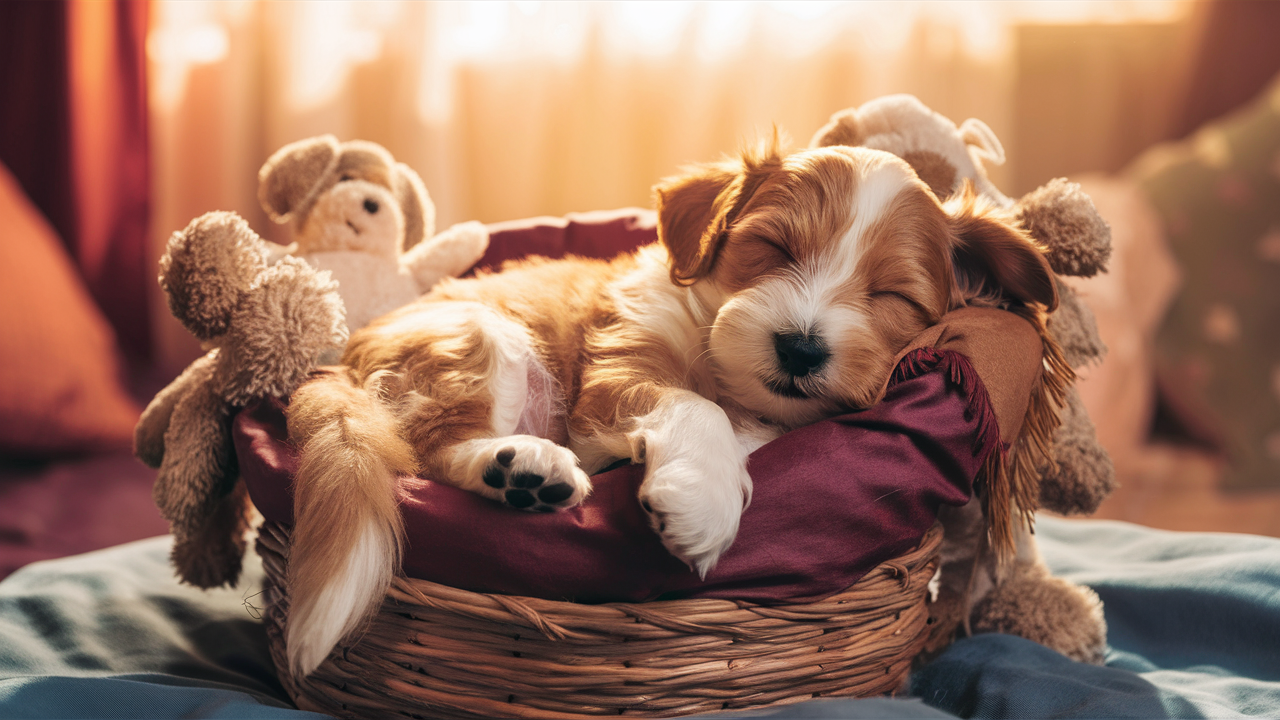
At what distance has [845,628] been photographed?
129 centimetres

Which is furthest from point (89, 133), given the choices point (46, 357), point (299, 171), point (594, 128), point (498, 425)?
point (498, 425)

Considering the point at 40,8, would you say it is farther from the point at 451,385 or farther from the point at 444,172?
the point at 451,385

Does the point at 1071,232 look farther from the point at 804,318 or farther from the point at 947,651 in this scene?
the point at 947,651

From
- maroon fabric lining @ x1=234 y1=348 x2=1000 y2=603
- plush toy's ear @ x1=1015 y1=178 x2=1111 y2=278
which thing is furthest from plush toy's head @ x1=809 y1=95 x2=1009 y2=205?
maroon fabric lining @ x1=234 y1=348 x2=1000 y2=603

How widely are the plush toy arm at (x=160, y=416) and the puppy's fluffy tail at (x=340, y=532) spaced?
0.52 m

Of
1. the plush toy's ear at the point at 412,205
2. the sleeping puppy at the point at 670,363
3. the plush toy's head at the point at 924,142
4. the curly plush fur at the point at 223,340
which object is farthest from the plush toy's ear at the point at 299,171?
the plush toy's head at the point at 924,142

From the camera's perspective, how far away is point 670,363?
1.52 metres

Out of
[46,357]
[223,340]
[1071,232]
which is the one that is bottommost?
[46,357]

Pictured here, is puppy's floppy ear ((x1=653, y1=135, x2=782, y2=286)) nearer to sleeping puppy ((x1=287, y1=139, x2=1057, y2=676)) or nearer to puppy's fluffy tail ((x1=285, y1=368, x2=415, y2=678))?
sleeping puppy ((x1=287, y1=139, x2=1057, y2=676))

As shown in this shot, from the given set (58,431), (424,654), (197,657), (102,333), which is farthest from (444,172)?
(424,654)

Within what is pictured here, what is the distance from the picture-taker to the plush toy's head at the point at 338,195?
1.88 meters

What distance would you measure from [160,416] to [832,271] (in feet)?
4.22

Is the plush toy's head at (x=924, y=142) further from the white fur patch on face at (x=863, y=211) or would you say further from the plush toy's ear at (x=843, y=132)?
the white fur patch on face at (x=863, y=211)

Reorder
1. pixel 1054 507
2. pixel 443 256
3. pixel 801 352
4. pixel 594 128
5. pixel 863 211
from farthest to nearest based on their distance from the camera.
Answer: pixel 594 128 < pixel 443 256 < pixel 1054 507 < pixel 863 211 < pixel 801 352
